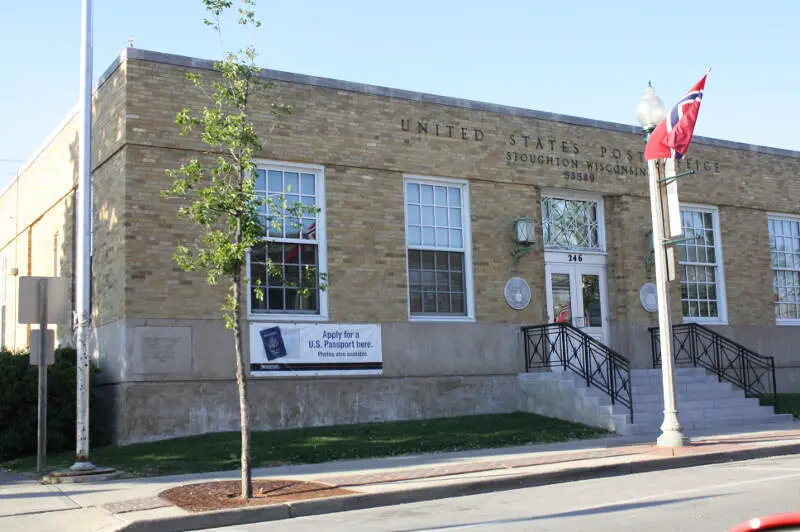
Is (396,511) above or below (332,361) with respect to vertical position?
below

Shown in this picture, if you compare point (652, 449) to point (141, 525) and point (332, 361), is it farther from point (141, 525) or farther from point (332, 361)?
point (141, 525)

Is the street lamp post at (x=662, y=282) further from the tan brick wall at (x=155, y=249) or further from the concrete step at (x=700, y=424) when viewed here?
the tan brick wall at (x=155, y=249)

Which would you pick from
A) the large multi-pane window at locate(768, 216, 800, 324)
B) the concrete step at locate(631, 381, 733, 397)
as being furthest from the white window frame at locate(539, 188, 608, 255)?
the large multi-pane window at locate(768, 216, 800, 324)

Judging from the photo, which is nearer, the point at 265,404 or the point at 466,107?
the point at 265,404

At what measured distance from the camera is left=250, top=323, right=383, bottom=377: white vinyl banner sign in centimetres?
1648

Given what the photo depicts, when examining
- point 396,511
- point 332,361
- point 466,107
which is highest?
point 466,107

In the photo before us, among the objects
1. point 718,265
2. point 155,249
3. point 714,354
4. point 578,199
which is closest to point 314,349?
point 155,249

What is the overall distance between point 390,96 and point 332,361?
565 cm

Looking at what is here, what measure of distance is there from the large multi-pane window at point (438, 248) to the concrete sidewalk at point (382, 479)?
182 inches

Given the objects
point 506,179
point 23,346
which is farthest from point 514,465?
point 23,346

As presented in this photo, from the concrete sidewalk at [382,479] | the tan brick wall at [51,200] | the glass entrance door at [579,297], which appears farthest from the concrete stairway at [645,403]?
the tan brick wall at [51,200]

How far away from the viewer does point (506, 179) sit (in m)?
19.7

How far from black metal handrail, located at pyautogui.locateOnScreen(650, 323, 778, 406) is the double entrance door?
1.35 meters

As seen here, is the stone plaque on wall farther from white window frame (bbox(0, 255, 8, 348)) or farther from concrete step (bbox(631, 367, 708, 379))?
white window frame (bbox(0, 255, 8, 348))
